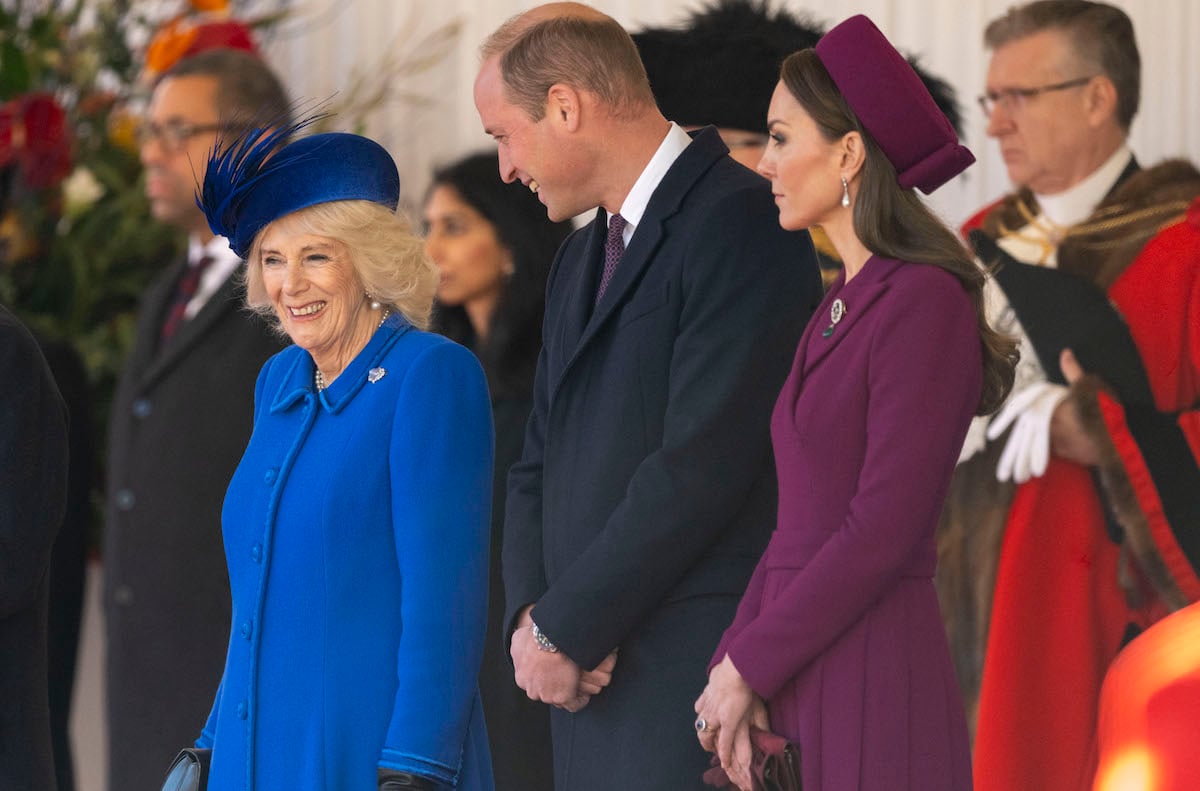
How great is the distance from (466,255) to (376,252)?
164cm

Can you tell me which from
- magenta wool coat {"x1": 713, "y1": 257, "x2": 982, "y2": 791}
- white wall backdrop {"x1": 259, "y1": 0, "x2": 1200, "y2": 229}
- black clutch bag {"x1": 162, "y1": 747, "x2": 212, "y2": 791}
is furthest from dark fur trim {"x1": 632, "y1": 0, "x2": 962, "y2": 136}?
black clutch bag {"x1": 162, "y1": 747, "x2": 212, "y2": 791}

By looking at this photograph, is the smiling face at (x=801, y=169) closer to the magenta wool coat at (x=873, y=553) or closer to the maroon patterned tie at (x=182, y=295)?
the magenta wool coat at (x=873, y=553)

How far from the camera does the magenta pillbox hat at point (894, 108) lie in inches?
92.7

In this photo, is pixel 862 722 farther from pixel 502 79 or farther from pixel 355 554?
pixel 502 79

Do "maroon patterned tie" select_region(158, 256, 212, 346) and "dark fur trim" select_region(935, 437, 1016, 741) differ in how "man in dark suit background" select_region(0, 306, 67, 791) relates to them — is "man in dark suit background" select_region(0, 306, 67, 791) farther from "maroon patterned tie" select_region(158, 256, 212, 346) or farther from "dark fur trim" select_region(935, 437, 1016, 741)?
"dark fur trim" select_region(935, 437, 1016, 741)

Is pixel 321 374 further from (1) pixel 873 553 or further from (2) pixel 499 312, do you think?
(2) pixel 499 312

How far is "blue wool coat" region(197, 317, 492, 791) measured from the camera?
2.30 metres

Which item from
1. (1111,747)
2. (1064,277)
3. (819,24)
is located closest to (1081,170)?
(1064,277)

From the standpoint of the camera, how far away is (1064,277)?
372 centimetres

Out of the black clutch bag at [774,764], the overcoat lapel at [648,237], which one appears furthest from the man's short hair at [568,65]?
the black clutch bag at [774,764]

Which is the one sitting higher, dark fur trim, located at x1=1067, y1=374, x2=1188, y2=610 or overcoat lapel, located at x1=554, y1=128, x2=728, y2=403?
overcoat lapel, located at x1=554, y1=128, x2=728, y2=403

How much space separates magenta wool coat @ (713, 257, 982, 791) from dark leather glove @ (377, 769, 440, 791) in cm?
40

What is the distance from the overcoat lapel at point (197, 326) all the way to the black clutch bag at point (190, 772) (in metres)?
1.64

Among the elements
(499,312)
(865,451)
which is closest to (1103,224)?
(499,312)
